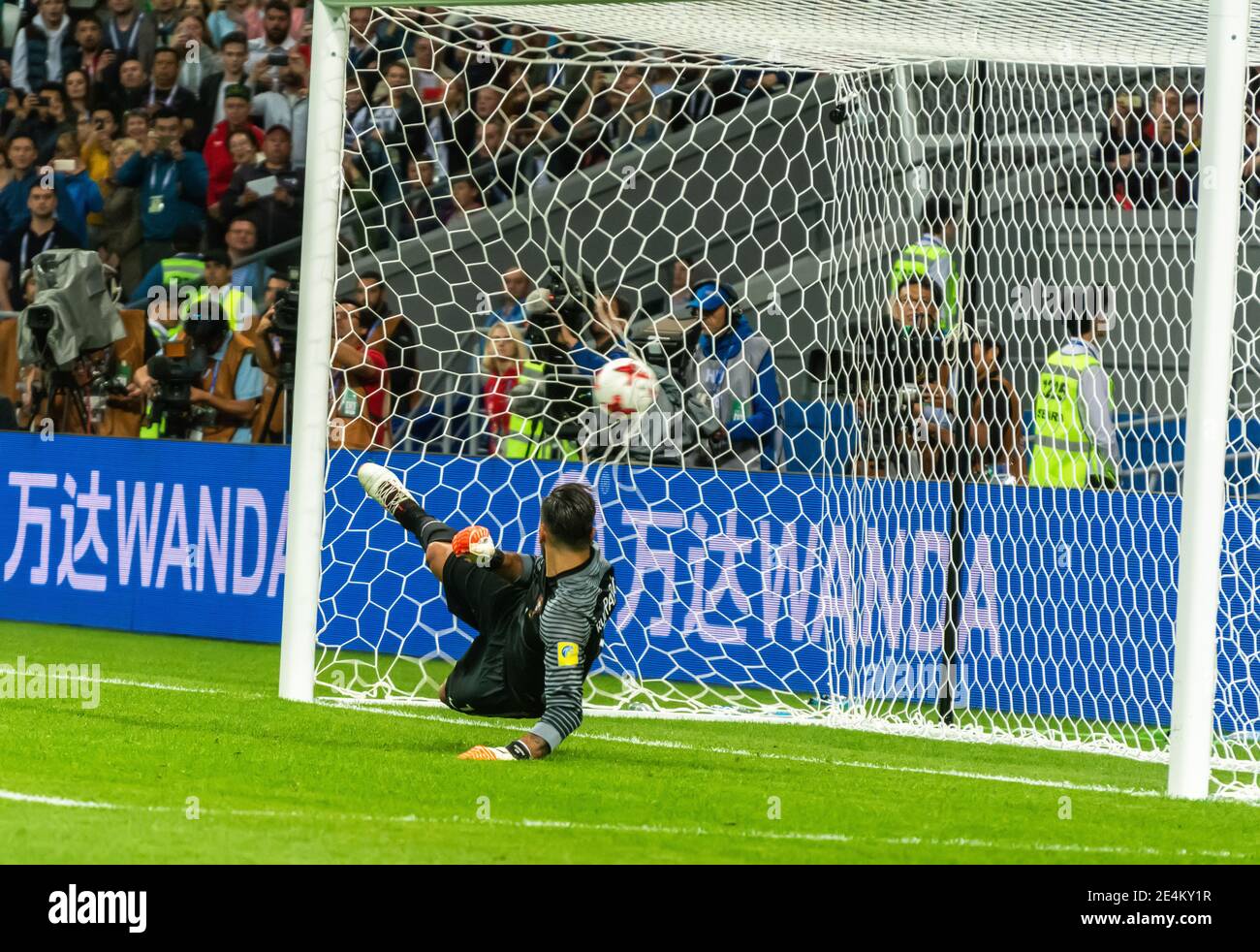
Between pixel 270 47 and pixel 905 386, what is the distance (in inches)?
283

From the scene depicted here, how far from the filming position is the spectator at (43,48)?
15172 mm

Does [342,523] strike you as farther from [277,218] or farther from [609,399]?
[277,218]

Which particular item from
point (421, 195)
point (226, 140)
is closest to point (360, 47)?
point (421, 195)

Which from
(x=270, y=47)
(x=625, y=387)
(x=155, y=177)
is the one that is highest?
(x=270, y=47)

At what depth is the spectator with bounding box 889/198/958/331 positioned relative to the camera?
8.73m

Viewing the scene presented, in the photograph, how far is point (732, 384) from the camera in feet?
31.5

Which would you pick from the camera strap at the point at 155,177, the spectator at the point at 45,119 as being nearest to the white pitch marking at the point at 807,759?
the camera strap at the point at 155,177

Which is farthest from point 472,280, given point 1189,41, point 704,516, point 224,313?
point 1189,41

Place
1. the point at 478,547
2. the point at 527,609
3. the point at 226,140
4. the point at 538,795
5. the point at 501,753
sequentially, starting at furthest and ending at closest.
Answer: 1. the point at 226,140
2. the point at 527,609
3. the point at 478,547
4. the point at 501,753
5. the point at 538,795

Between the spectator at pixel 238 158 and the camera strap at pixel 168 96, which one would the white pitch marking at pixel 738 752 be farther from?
the camera strap at pixel 168 96

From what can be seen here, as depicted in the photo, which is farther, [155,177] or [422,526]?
[155,177]

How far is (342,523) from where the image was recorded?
957 centimetres

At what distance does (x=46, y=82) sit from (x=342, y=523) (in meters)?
7.32

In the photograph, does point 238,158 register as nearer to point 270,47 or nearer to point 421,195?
point 270,47
